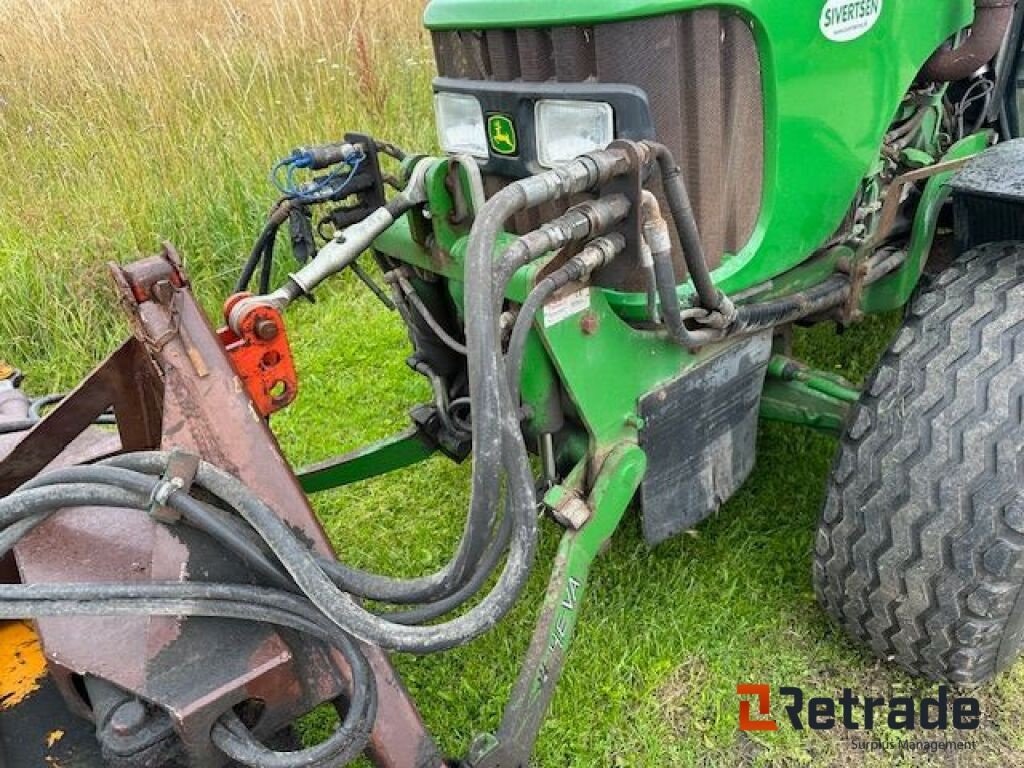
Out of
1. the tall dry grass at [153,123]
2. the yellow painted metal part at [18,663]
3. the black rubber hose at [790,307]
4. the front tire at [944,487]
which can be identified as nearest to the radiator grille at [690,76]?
the black rubber hose at [790,307]

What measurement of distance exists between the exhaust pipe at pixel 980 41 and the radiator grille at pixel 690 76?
2.11 ft

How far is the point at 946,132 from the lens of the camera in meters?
2.48

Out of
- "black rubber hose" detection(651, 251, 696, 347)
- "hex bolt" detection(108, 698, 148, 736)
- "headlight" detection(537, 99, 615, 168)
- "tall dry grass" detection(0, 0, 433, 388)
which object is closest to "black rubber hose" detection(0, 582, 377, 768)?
"hex bolt" detection(108, 698, 148, 736)

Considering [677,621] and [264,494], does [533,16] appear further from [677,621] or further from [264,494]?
[677,621]

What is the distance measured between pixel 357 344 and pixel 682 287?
7.19 ft

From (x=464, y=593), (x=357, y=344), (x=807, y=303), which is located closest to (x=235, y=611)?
(x=464, y=593)

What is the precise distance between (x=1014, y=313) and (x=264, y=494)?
145 cm

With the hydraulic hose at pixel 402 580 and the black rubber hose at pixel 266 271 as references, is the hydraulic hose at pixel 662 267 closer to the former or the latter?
the hydraulic hose at pixel 402 580

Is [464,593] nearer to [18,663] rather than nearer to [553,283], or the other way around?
[553,283]

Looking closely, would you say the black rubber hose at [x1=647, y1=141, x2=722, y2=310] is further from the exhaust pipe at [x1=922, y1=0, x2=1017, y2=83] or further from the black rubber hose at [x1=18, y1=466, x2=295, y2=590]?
the exhaust pipe at [x1=922, y1=0, x2=1017, y2=83]

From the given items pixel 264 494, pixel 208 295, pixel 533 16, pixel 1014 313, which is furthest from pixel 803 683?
pixel 208 295

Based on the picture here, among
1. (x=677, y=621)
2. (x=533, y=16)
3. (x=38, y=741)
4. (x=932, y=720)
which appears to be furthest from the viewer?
(x=677, y=621)

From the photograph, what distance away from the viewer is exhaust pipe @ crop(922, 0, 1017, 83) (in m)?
2.09

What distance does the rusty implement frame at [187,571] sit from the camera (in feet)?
4.28
